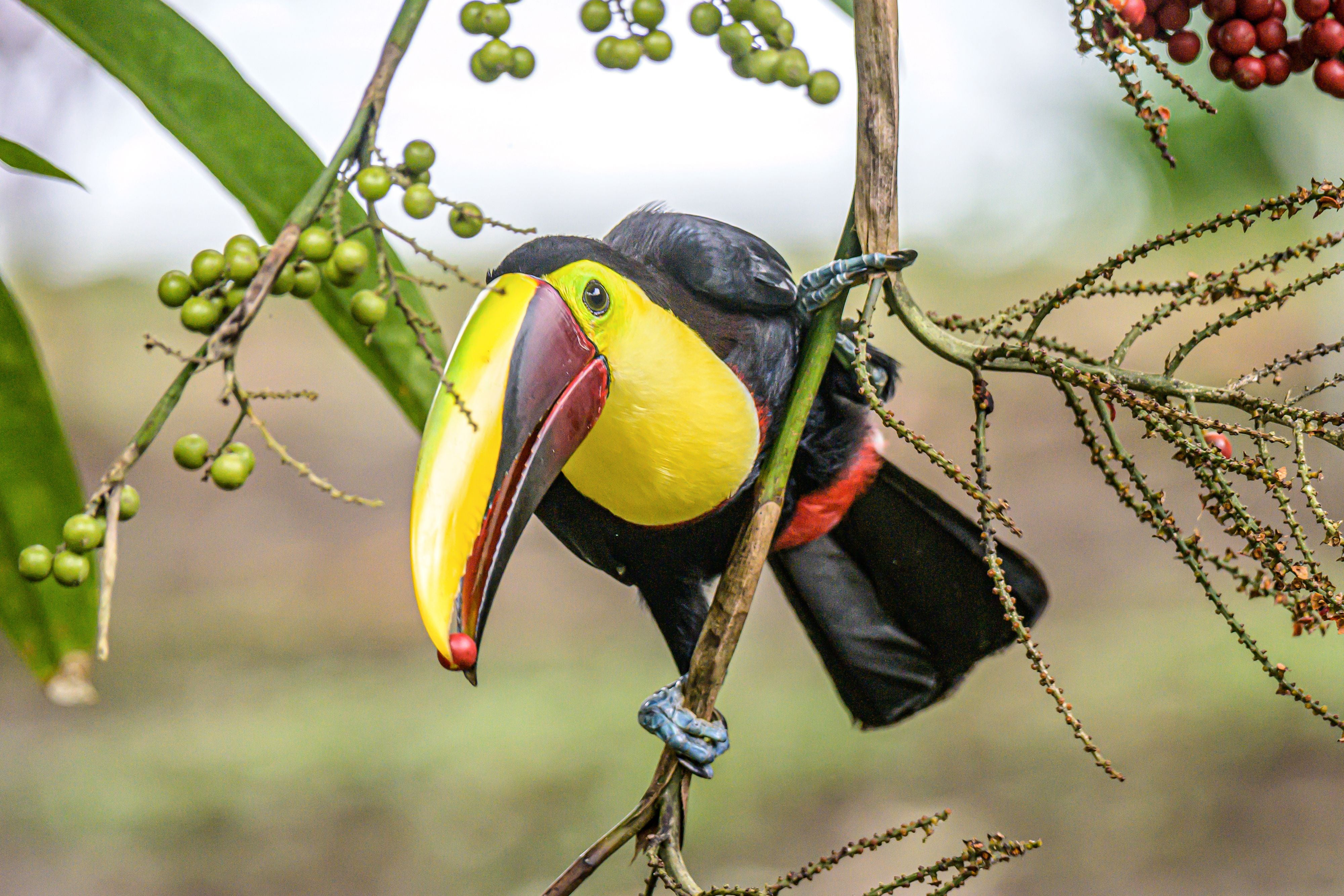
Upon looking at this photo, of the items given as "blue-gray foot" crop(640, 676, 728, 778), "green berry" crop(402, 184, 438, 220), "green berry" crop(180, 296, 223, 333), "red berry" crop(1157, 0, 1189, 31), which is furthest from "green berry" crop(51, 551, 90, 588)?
"red berry" crop(1157, 0, 1189, 31)

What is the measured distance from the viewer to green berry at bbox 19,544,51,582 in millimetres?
470

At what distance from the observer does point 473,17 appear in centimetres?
60

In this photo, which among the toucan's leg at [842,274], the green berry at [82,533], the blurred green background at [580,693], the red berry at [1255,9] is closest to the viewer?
the green berry at [82,533]

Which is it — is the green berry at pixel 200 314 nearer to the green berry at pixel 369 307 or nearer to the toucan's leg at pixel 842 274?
the green berry at pixel 369 307

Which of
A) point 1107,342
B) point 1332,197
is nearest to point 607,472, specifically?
point 1332,197

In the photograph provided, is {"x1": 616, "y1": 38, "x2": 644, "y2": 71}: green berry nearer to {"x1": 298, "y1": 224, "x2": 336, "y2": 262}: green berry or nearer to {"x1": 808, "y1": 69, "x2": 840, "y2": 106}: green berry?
{"x1": 808, "y1": 69, "x2": 840, "y2": 106}: green berry

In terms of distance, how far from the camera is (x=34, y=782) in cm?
264

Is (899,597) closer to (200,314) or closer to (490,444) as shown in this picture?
(490,444)

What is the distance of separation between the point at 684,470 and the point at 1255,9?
49 cm

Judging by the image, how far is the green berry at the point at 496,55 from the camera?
0.60m

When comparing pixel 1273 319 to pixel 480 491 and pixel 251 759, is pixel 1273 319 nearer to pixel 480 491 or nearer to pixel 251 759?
pixel 251 759

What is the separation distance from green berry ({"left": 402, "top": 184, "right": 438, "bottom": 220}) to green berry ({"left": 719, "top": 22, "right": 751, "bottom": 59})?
0.23 meters

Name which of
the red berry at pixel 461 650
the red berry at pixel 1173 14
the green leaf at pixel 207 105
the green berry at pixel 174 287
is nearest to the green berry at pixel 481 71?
the green leaf at pixel 207 105

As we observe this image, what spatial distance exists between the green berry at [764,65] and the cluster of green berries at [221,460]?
14.4 inches
